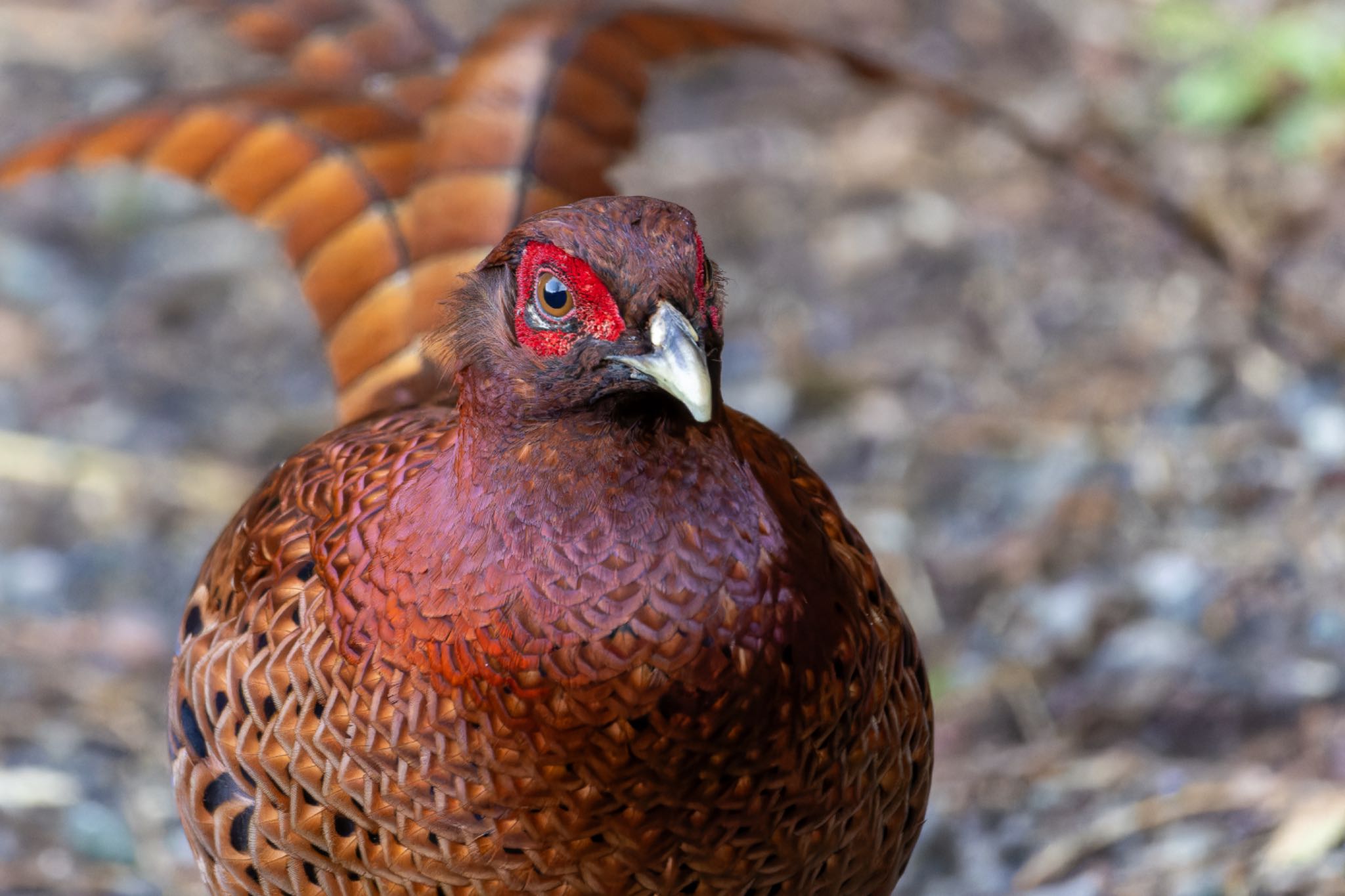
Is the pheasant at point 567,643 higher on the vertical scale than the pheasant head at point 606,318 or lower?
lower

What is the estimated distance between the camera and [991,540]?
4879 mm

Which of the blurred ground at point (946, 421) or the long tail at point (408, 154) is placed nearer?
the long tail at point (408, 154)

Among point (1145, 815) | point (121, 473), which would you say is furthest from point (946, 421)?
point (121, 473)

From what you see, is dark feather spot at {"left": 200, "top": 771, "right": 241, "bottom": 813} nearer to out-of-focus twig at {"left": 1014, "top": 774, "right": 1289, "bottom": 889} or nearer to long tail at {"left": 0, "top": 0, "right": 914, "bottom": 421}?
long tail at {"left": 0, "top": 0, "right": 914, "bottom": 421}

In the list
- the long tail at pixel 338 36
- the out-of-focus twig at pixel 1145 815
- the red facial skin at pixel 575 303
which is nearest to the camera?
the red facial skin at pixel 575 303

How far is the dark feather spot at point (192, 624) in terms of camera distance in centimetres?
305

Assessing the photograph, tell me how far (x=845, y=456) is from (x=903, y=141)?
6.41 feet

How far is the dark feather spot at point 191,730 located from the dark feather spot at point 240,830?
0.62ft

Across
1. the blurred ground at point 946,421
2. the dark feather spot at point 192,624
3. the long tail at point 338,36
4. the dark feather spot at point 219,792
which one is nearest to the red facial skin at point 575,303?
the dark feather spot at point 219,792

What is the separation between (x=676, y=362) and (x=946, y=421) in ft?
10.9

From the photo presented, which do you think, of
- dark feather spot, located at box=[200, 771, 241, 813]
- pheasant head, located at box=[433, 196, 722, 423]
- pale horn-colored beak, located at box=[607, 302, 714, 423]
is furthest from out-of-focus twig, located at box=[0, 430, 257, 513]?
pale horn-colored beak, located at box=[607, 302, 714, 423]

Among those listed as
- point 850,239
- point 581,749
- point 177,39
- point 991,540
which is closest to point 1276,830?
point 991,540

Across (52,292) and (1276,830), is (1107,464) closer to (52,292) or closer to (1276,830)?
(1276,830)

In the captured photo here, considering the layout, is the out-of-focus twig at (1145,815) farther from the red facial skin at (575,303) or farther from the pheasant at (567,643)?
the red facial skin at (575,303)
